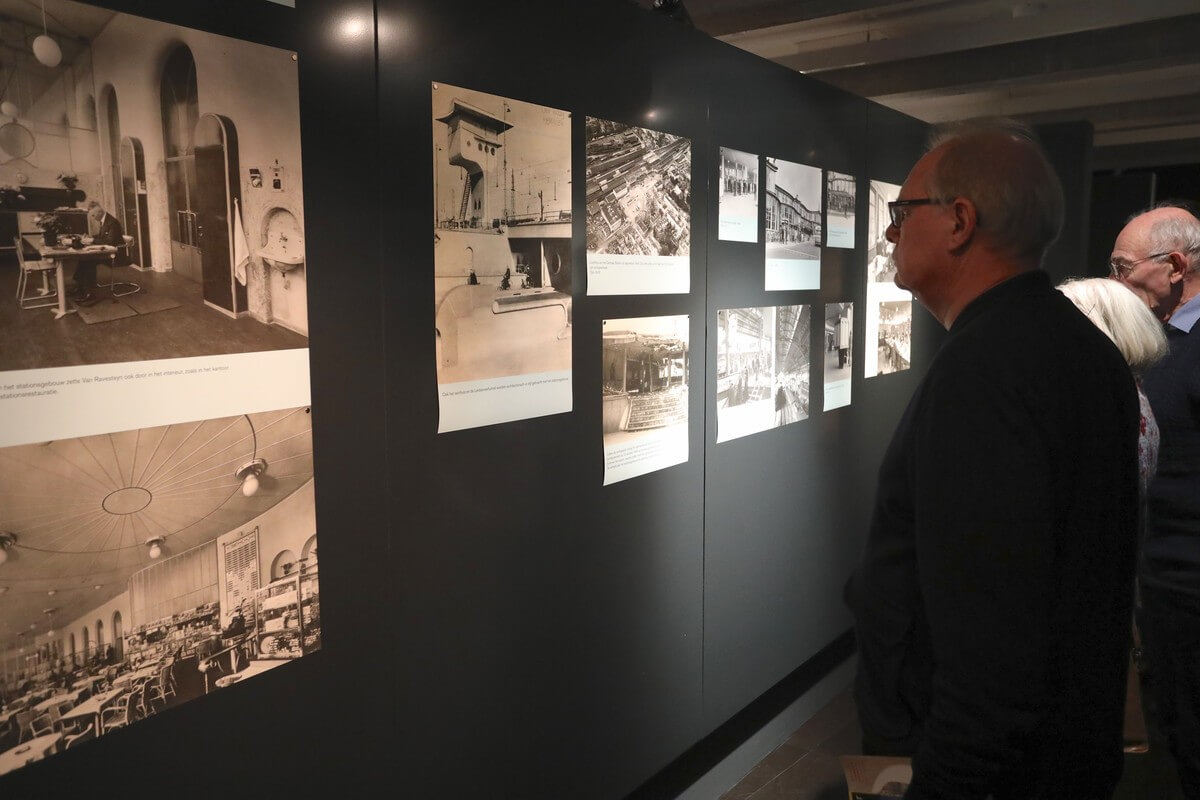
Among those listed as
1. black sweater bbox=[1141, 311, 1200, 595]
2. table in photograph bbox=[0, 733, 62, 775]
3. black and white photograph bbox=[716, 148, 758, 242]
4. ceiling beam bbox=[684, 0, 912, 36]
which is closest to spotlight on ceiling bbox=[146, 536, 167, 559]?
table in photograph bbox=[0, 733, 62, 775]

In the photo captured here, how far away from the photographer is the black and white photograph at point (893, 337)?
4.36 m

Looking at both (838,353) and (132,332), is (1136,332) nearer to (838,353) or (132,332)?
(838,353)

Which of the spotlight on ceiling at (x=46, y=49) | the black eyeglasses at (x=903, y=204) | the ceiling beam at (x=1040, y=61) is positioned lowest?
the black eyeglasses at (x=903, y=204)

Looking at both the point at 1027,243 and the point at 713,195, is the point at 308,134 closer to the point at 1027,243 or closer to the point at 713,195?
the point at 1027,243

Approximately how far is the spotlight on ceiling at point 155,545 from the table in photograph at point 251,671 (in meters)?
0.29

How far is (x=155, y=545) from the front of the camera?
1.57 m

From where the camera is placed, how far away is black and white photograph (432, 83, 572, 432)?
2.10 m

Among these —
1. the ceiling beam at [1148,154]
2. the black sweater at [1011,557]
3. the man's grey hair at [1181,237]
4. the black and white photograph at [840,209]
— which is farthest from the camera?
the ceiling beam at [1148,154]

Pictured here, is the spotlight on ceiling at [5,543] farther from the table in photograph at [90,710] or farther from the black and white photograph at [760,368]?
the black and white photograph at [760,368]

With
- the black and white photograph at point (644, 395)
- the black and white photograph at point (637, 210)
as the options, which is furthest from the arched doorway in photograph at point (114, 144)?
the black and white photograph at point (644, 395)

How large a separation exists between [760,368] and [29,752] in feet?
8.42

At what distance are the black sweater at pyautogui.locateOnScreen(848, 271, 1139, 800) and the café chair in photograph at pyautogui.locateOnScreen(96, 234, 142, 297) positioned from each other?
1.29 m

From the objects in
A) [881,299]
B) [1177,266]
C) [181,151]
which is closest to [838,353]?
[881,299]

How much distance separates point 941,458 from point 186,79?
4.59 feet
